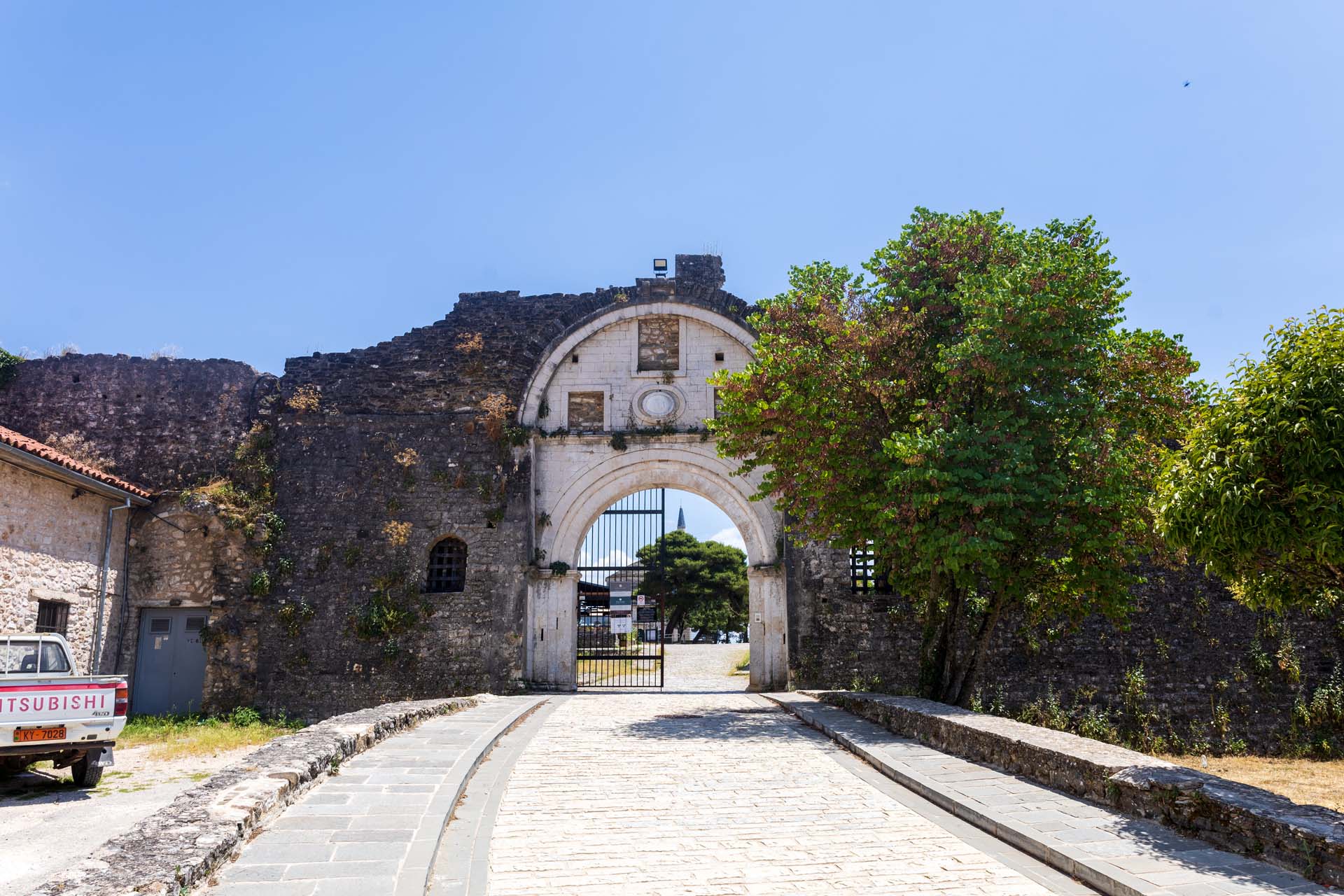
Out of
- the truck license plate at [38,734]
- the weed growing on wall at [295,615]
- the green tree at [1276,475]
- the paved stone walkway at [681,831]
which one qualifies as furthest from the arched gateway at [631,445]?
the green tree at [1276,475]

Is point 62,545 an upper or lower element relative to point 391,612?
upper

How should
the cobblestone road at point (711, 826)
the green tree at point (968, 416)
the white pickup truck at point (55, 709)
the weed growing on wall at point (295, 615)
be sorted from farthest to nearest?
the weed growing on wall at point (295, 615), the green tree at point (968, 416), the white pickup truck at point (55, 709), the cobblestone road at point (711, 826)

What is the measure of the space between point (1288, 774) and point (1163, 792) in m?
10.4

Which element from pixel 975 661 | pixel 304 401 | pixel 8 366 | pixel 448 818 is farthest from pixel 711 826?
pixel 8 366

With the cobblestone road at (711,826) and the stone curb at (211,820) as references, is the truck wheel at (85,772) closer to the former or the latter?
the stone curb at (211,820)

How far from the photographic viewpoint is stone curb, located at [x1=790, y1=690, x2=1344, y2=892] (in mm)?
4680

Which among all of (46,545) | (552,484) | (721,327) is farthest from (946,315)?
(46,545)

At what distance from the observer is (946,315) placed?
38.3ft

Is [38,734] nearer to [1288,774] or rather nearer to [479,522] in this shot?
[479,522]

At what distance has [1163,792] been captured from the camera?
221 inches

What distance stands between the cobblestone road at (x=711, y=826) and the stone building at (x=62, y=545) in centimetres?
861

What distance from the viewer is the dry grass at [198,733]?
12328mm

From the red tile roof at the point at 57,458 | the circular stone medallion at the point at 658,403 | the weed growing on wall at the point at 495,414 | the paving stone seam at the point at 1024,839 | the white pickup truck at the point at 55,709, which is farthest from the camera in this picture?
the circular stone medallion at the point at 658,403

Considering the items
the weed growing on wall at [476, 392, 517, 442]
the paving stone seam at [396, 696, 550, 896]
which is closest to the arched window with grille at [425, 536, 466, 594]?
the weed growing on wall at [476, 392, 517, 442]
